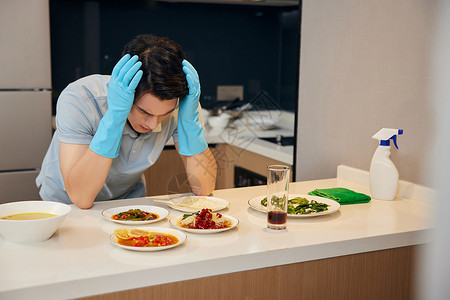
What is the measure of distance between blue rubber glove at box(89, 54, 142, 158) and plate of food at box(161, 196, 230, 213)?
0.25 meters

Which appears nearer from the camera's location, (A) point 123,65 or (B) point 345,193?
(A) point 123,65

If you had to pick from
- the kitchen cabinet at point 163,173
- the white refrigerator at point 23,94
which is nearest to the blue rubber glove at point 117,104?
the white refrigerator at point 23,94

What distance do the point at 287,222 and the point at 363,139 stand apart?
0.71 metres

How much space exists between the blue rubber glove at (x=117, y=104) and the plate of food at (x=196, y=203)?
246mm

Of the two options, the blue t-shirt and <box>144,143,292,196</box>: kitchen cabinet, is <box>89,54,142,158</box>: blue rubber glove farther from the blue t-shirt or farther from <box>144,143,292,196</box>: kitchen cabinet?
<box>144,143,292,196</box>: kitchen cabinet

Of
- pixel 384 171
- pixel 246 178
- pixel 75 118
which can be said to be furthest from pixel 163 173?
pixel 384 171

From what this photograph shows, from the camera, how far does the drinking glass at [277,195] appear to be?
119 centimetres

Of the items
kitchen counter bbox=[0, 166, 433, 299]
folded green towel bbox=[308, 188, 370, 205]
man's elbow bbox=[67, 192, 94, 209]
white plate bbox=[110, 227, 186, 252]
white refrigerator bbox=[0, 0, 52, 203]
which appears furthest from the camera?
white refrigerator bbox=[0, 0, 52, 203]

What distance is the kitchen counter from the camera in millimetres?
891

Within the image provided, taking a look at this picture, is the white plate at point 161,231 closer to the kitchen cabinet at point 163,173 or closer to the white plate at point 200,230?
the white plate at point 200,230

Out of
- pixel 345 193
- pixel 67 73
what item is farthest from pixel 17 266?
pixel 67 73

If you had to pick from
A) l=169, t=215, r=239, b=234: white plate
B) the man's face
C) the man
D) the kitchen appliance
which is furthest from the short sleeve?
the kitchen appliance

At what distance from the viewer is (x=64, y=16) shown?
3.13m

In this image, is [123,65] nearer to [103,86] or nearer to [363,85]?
[103,86]
